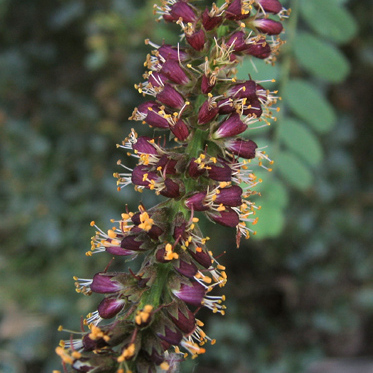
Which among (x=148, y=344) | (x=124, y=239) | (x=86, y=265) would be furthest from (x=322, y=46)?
(x=86, y=265)

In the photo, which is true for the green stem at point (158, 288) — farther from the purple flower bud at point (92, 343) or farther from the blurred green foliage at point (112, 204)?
the blurred green foliage at point (112, 204)

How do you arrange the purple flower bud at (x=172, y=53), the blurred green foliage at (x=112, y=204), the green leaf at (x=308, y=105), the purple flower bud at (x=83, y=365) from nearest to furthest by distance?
the purple flower bud at (x=83, y=365) → the purple flower bud at (x=172, y=53) → the green leaf at (x=308, y=105) → the blurred green foliage at (x=112, y=204)

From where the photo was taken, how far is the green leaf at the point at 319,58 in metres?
2.22

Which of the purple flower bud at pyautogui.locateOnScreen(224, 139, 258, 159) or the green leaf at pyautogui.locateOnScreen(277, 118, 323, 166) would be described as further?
the green leaf at pyautogui.locateOnScreen(277, 118, 323, 166)

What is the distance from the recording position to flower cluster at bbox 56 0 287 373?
4.11 ft

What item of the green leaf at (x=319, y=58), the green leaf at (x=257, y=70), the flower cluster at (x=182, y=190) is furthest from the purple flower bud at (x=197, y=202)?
the green leaf at (x=319, y=58)

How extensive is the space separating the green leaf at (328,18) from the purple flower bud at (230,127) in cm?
103

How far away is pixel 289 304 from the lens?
404cm

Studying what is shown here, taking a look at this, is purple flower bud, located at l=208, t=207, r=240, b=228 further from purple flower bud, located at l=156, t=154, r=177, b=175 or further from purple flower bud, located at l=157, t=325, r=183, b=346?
purple flower bud, located at l=157, t=325, r=183, b=346

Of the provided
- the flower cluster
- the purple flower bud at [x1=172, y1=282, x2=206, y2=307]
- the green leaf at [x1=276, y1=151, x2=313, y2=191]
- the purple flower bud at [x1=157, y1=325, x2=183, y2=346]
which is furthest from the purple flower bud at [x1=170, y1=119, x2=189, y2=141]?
the green leaf at [x1=276, y1=151, x2=313, y2=191]

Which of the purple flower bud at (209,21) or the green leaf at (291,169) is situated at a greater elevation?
the purple flower bud at (209,21)

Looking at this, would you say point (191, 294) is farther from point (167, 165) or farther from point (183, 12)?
point (183, 12)

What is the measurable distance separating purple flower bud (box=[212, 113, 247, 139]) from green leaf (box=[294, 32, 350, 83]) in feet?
3.25

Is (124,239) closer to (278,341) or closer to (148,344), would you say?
(148,344)
